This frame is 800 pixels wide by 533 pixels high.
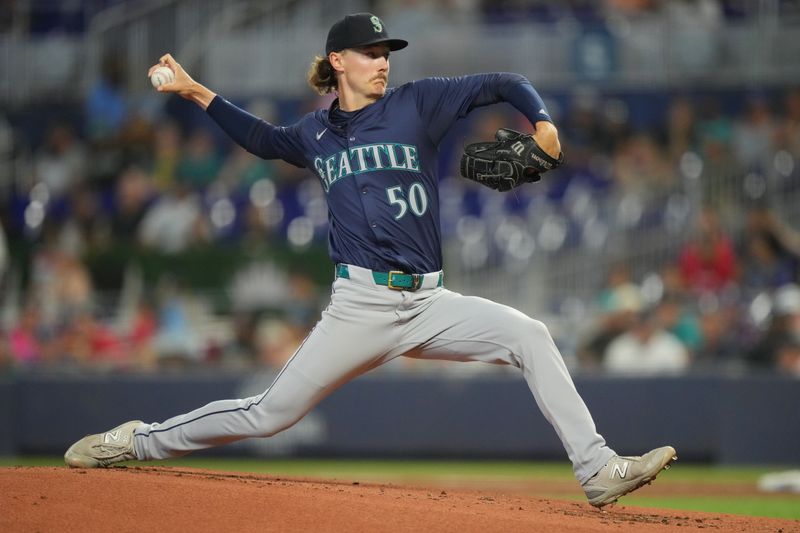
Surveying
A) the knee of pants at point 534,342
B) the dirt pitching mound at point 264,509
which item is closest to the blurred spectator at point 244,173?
the dirt pitching mound at point 264,509

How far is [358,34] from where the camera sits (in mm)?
5613

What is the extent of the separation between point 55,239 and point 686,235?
6.82 metres

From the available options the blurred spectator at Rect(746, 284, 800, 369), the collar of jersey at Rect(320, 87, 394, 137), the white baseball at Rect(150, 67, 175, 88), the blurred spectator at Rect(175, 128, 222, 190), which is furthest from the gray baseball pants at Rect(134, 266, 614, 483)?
the blurred spectator at Rect(175, 128, 222, 190)

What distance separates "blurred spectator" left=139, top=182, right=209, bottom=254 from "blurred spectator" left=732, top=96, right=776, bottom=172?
5970 mm

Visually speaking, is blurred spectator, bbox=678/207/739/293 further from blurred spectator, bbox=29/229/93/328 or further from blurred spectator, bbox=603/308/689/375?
blurred spectator, bbox=29/229/93/328

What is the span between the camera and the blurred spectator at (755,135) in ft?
44.1

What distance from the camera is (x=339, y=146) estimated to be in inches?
225

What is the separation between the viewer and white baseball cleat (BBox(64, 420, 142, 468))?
596cm

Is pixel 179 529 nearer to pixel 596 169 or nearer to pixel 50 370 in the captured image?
pixel 50 370

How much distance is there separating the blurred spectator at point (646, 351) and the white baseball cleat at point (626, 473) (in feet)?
20.2

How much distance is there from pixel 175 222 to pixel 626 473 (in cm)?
898

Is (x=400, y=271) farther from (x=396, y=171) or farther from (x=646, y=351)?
(x=646, y=351)

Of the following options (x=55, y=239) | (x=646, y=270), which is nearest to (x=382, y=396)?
(x=646, y=270)

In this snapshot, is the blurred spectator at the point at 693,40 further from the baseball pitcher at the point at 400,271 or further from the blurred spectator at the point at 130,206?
the baseball pitcher at the point at 400,271
